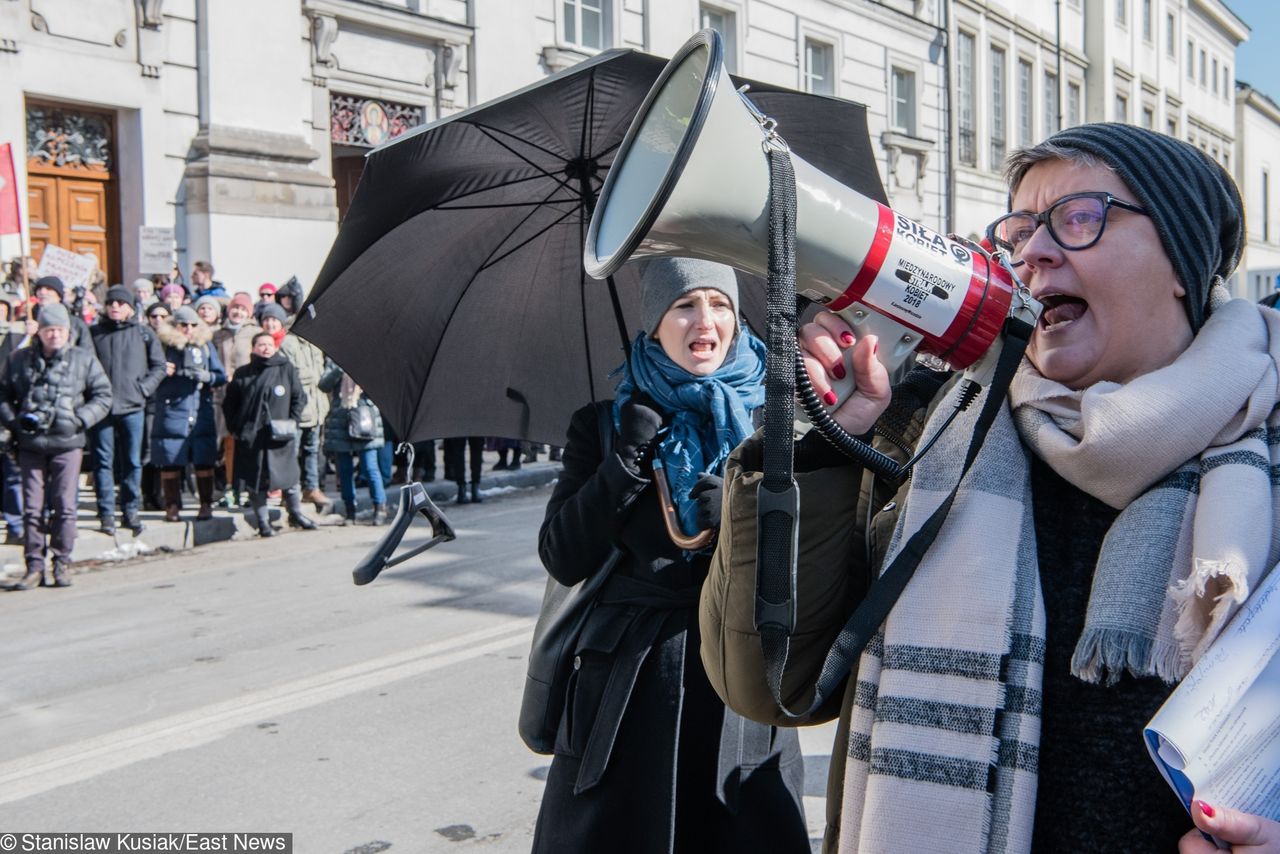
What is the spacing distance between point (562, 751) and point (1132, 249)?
1.58m

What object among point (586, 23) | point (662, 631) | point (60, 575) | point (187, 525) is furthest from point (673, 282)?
point (586, 23)

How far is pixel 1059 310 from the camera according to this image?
162 cm

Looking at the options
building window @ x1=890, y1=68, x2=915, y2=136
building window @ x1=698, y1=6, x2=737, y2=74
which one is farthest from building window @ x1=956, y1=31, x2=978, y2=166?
building window @ x1=698, y1=6, x2=737, y2=74

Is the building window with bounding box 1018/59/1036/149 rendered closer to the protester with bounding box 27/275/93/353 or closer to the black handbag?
the protester with bounding box 27/275/93/353

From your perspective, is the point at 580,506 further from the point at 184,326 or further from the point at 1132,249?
the point at 184,326

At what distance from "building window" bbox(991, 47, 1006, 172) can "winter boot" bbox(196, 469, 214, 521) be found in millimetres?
Answer: 22853

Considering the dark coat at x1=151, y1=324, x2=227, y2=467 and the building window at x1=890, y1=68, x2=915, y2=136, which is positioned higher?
the building window at x1=890, y1=68, x2=915, y2=136

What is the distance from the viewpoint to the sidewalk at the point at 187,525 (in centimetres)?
897

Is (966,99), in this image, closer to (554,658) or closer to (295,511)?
(295,511)

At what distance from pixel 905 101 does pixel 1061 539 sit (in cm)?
2527

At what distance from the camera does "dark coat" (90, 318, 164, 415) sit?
9.48 metres

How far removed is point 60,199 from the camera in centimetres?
1259

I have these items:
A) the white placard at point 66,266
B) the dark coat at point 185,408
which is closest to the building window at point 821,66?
the white placard at point 66,266

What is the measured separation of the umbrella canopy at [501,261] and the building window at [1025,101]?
29102mm
